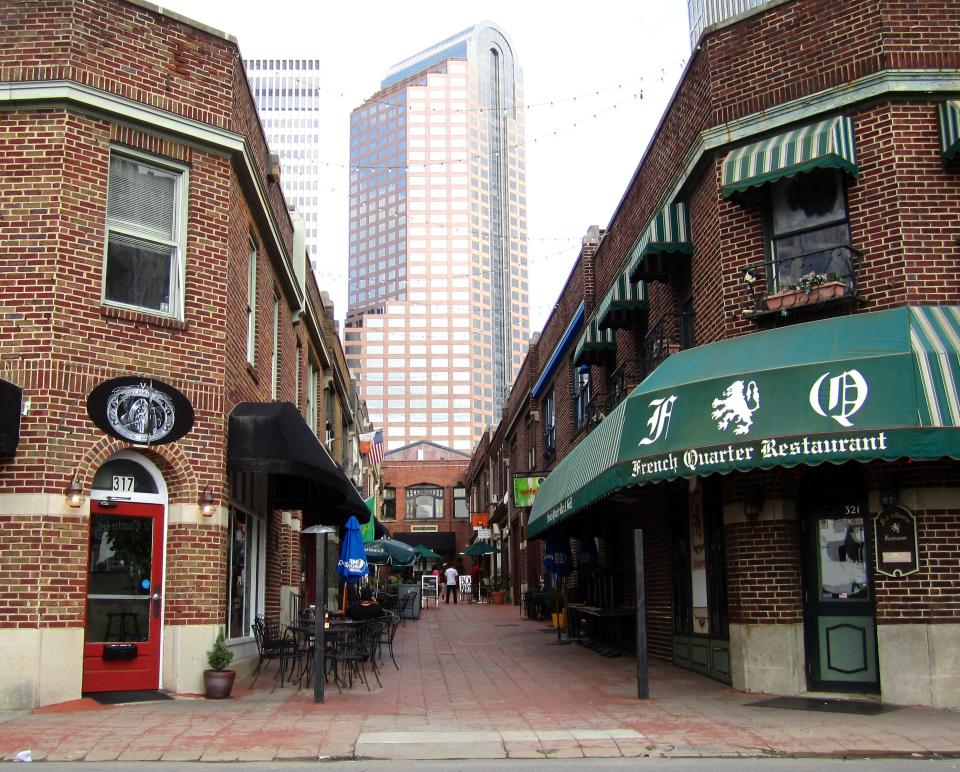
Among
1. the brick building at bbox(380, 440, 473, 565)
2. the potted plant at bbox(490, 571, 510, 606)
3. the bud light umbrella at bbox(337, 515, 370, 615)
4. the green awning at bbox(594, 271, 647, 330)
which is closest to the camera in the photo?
the green awning at bbox(594, 271, 647, 330)

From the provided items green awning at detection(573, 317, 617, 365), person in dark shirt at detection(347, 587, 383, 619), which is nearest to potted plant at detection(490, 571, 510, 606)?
green awning at detection(573, 317, 617, 365)

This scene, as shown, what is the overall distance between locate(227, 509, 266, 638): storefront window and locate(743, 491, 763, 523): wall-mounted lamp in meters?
6.72

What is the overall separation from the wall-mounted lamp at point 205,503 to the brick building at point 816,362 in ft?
15.8

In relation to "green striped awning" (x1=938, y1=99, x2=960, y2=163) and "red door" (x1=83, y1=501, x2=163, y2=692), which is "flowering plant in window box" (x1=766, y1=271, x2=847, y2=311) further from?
"red door" (x1=83, y1=501, x2=163, y2=692)

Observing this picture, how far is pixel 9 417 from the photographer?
11102 millimetres

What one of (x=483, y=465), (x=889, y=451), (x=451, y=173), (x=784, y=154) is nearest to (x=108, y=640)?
(x=889, y=451)

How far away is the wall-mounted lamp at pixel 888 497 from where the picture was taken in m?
11.5

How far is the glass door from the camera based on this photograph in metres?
11.8

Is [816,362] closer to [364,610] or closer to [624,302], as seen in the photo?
[624,302]

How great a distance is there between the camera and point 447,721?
10.6 m

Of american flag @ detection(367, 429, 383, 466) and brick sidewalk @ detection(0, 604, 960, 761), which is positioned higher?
american flag @ detection(367, 429, 383, 466)

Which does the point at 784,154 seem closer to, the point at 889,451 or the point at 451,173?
the point at 889,451

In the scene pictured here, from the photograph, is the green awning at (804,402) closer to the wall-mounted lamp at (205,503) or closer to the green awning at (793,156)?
the green awning at (793,156)

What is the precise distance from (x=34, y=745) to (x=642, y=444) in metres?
7.04
